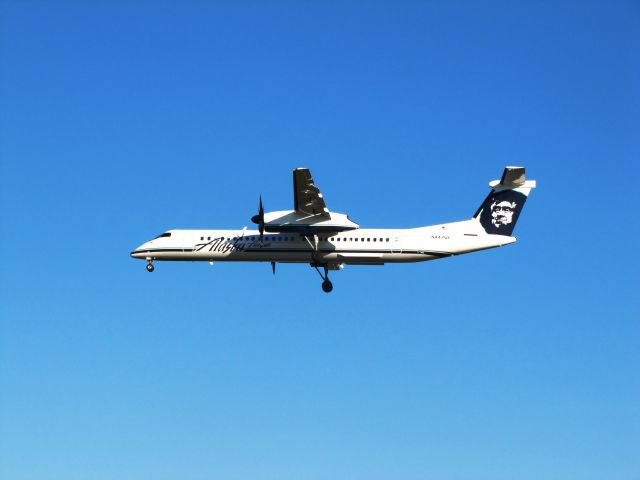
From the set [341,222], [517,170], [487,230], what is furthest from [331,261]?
[517,170]

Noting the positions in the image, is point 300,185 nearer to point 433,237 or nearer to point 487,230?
point 433,237

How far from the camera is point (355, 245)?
40219mm

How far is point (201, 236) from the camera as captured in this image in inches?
1665

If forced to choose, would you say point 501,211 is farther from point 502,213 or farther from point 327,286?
point 327,286

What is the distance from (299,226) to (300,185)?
3030mm

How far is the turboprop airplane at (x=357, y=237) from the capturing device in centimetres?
3925

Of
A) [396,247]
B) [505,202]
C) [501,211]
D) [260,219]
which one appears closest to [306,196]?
[260,219]

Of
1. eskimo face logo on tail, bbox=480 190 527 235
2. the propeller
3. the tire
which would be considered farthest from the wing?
eskimo face logo on tail, bbox=480 190 527 235

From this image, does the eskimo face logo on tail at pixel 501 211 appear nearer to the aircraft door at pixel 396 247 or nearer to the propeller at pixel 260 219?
the aircraft door at pixel 396 247

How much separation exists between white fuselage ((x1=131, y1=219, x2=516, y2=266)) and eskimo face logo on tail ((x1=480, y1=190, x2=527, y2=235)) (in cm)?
44

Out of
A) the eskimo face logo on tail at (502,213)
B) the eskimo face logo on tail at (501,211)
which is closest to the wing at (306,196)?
the eskimo face logo on tail at (501,211)

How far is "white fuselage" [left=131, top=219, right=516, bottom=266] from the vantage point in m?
39.8

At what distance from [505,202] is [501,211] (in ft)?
1.88

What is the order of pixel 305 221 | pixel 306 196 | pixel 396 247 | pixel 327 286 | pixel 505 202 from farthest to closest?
pixel 327 286, pixel 505 202, pixel 396 247, pixel 305 221, pixel 306 196
